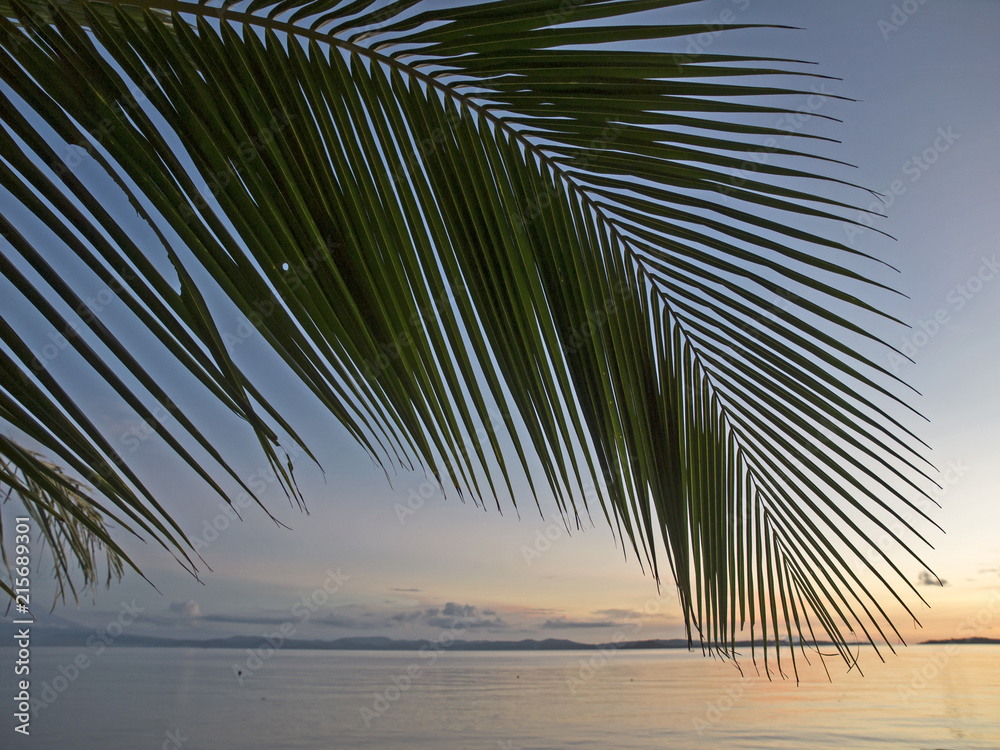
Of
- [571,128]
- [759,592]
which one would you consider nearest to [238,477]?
[571,128]

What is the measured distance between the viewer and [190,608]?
771 inches

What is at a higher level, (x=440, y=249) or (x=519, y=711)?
(x=440, y=249)

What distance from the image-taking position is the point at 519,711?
11.7 meters

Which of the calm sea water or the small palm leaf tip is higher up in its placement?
the small palm leaf tip

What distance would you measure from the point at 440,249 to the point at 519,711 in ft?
42.1

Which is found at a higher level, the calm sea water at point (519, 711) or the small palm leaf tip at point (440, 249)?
the small palm leaf tip at point (440, 249)

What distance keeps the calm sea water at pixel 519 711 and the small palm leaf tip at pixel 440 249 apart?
350 inches

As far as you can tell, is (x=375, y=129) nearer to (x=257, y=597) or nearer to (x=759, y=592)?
(x=759, y=592)

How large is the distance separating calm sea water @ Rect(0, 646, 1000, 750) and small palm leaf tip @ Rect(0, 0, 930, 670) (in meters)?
8.89

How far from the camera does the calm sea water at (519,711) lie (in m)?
9.03

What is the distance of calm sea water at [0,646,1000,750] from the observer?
29.6 feet

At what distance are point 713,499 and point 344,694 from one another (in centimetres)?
1686

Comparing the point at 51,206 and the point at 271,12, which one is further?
the point at 271,12

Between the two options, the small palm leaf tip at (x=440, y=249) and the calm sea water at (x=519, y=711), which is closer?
the small palm leaf tip at (x=440, y=249)
